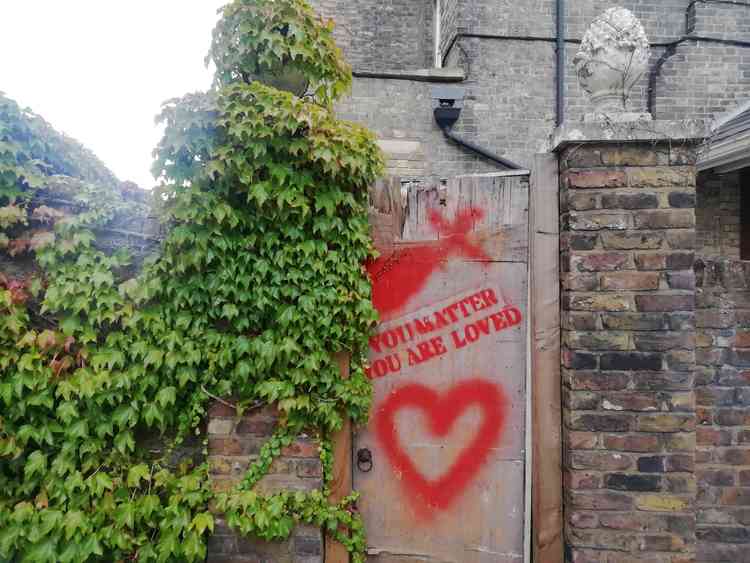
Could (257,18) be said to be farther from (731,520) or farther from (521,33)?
(521,33)

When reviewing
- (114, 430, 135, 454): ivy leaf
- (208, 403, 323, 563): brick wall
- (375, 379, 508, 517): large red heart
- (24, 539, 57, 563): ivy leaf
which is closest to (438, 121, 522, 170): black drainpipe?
(375, 379, 508, 517): large red heart

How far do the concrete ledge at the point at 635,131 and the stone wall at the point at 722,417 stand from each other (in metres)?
0.62

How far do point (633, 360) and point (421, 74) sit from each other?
15.2ft

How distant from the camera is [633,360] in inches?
78.5

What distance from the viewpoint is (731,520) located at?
2.20 metres

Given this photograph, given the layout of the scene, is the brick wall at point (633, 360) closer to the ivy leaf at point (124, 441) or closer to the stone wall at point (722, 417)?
the stone wall at point (722, 417)

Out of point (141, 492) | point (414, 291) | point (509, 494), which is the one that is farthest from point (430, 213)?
point (141, 492)

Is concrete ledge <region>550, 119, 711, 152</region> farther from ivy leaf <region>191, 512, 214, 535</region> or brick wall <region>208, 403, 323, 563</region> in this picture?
ivy leaf <region>191, 512, 214, 535</region>

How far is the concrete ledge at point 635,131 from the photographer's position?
6.49ft

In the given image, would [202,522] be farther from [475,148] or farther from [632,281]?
[475,148]

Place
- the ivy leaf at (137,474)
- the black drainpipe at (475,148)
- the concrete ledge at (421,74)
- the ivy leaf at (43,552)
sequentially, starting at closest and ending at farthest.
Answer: the ivy leaf at (43,552), the ivy leaf at (137,474), the concrete ledge at (421,74), the black drainpipe at (475,148)

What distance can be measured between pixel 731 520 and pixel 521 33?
18.7ft

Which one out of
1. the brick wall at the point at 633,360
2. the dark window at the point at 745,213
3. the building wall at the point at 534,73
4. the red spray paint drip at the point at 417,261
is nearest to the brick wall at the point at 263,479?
the red spray paint drip at the point at 417,261

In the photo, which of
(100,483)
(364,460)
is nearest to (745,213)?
(364,460)
